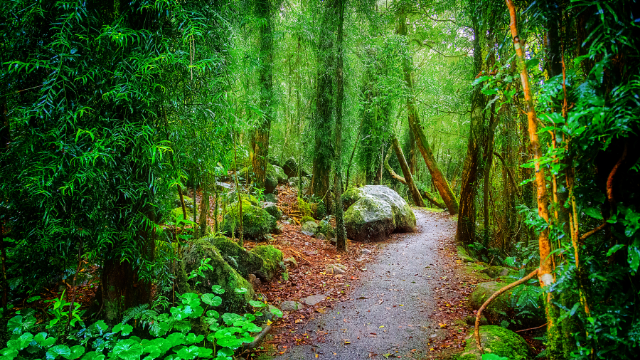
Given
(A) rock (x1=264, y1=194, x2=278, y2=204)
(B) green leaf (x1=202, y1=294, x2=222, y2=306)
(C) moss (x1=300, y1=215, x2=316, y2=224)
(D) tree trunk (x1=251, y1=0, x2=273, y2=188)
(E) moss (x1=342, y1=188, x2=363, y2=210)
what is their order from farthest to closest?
(A) rock (x1=264, y1=194, x2=278, y2=204)
(E) moss (x1=342, y1=188, x2=363, y2=210)
(C) moss (x1=300, y1=215, x2=316, y2=224)
(D) tree trunk (x1=251, y1=0, x2=273, y2=188)
(B) green leaf (x1=202, y1=294, x2=222, y2=306)

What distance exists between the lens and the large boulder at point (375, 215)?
7945 millimetres

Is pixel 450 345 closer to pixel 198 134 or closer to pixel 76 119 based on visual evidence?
pixel 198 134

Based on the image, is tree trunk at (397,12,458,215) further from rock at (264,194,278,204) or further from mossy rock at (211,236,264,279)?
mossy rock at (211,236,264,279)

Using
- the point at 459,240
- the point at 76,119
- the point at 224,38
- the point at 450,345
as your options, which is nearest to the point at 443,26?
the point at 459,240

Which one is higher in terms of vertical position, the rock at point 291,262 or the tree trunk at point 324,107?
the tree trunk at point 324,107

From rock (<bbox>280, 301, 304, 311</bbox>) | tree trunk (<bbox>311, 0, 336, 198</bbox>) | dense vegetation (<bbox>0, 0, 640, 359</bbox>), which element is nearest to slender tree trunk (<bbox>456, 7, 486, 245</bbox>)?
dense vegetation (<bbox>0, 0, 640, 359</bbox>)

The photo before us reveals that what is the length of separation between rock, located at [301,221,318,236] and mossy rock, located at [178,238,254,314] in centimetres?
396

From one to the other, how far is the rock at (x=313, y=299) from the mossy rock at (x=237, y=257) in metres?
0.90

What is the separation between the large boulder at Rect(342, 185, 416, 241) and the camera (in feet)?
26.1

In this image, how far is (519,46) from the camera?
1801 millimetres

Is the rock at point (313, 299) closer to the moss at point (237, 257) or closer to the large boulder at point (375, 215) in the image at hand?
the moss at point (237, 257)

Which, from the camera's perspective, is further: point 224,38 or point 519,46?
point 224,38

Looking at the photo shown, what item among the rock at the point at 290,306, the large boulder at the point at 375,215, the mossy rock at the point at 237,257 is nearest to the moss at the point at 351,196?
the large boulder at the point at 375,215

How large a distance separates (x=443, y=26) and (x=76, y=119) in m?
11.1
